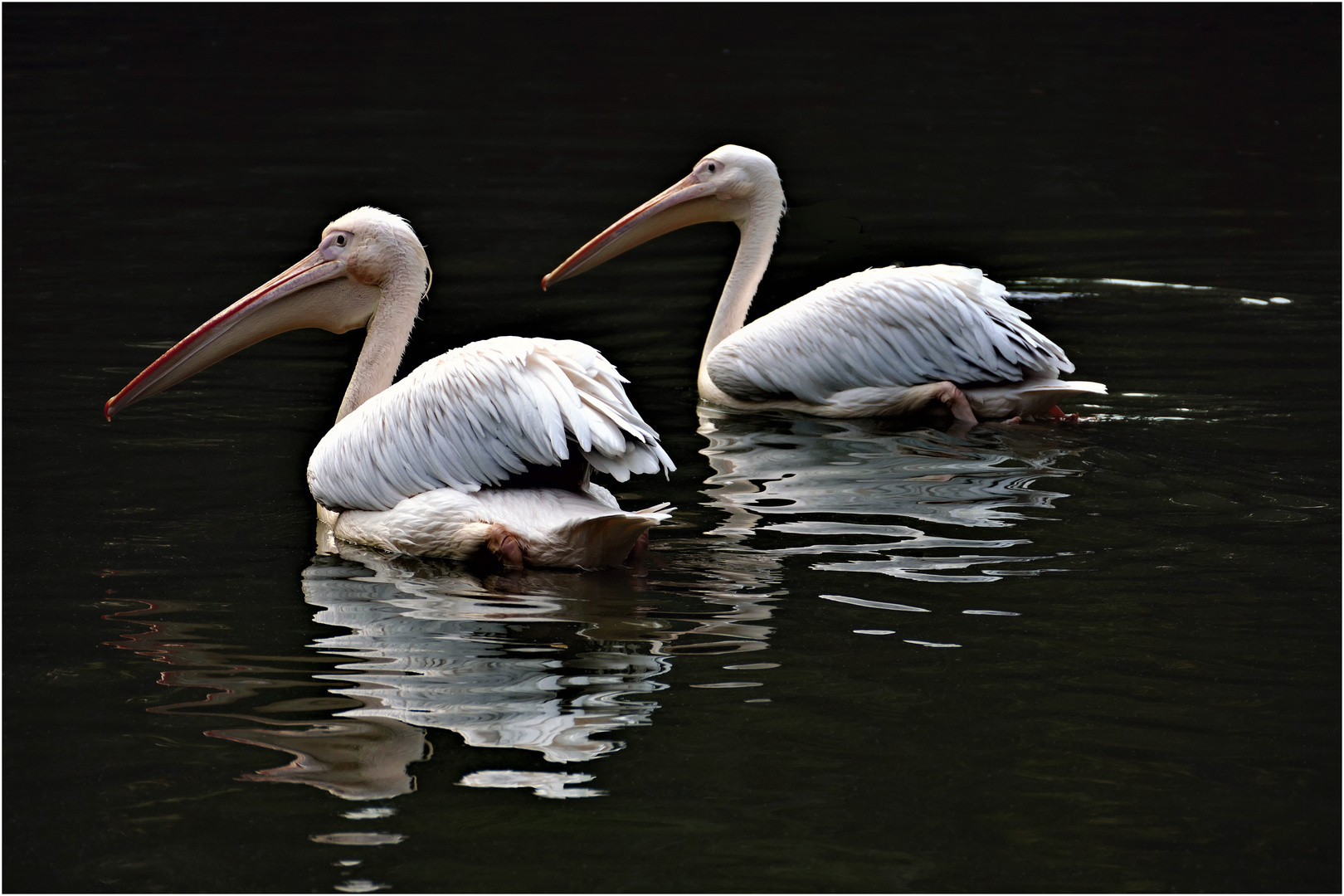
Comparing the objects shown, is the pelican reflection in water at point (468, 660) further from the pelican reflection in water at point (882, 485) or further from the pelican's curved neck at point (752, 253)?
the pelican's curved neck at point (752, 253)

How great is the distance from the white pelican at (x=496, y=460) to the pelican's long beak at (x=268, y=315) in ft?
1.55

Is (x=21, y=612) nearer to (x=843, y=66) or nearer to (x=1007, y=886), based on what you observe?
(x=1007, y=886)

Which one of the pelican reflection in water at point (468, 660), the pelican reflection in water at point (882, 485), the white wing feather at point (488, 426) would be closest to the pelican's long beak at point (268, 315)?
the white wing feather at point (488, 426)

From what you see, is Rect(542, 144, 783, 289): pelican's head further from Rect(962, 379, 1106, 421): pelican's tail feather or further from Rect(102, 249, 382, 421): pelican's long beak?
Rect(102, 249, 382, 421): pelican's long beak

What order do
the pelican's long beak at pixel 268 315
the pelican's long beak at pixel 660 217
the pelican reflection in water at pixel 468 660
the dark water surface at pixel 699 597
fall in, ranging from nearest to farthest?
the dark water surface at pixel 699 597 → the pelican reflection in water at pixel 468 660 → the pelican's long beak at pixel 268 315 → the pelican's long beak at pixel 660 217

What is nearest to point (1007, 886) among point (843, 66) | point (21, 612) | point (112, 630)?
point (112, 630)

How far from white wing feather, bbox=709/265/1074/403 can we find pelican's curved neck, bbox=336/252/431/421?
6.10 ft

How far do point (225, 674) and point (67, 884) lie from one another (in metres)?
1.08

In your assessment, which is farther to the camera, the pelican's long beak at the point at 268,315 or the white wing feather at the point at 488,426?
the pelican's long beak at the point at 268,315

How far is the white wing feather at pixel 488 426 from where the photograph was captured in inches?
192

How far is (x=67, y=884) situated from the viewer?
3193 mm

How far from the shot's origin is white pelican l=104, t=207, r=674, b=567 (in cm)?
488

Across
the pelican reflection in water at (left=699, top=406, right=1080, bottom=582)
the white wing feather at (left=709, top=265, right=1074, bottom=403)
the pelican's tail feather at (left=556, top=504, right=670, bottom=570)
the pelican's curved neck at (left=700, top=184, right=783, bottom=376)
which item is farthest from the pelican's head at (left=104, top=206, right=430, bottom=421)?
the pelican's curved neck at (left=700, top=184, right=783, bottom=376)

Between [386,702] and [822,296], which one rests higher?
[822,296]
